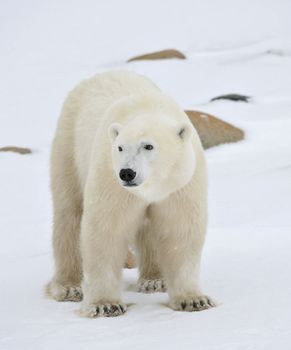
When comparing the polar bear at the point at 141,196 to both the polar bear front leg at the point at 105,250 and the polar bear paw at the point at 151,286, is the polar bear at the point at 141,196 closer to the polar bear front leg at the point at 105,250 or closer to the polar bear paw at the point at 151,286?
the polar bear front leg at the point at 105,250

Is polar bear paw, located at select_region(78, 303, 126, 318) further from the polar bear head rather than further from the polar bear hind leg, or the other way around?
the polar bear hind leg

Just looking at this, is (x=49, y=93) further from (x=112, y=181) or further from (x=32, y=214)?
(x=112, y=181)

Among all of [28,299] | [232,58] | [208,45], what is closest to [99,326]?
[28,299]

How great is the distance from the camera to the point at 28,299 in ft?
16.0

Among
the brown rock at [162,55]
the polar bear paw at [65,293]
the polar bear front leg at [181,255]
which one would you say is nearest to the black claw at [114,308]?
the polar bear front leg at [181,255]

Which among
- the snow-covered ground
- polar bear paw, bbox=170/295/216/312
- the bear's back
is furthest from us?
the bear's back

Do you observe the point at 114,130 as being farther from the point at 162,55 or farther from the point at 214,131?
the point at 162,55

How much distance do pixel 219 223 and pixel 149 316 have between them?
3.82 meters

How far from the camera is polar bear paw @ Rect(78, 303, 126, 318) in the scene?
4148 mm

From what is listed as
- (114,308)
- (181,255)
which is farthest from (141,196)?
(114,308)

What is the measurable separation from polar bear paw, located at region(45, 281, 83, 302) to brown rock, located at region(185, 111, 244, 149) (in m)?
6.89

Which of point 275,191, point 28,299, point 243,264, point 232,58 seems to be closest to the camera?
point 28,299

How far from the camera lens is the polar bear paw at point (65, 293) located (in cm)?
489

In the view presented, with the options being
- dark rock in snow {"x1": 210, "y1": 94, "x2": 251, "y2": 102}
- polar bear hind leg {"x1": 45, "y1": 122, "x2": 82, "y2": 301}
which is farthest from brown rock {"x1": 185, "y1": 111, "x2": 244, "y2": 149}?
polar bear hind leg {"x1": 45, "y1": 122, "x2": 82, "y2": 301}
